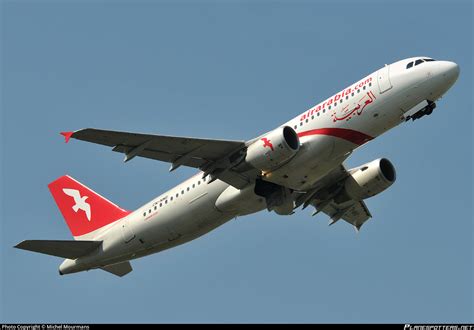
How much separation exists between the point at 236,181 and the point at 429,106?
32.1ft

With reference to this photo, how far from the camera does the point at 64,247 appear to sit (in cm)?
5081

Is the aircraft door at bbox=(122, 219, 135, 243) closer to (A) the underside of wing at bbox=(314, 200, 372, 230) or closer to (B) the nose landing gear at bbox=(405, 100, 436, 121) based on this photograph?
(A) the underside of wing at bbox=(314, 200, 372, 230)

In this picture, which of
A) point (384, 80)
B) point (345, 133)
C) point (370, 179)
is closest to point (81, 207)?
point (370, 179)

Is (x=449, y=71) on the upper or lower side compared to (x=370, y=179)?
upper

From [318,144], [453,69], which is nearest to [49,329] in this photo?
[318,144]

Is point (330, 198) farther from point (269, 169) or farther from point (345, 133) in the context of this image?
point (345, 133)

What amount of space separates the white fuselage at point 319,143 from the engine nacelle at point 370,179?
4.22 metres

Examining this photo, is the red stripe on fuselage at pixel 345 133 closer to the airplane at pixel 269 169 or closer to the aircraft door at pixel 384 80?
the airplane at pixel 269 169

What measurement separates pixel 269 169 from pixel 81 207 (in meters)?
14.5

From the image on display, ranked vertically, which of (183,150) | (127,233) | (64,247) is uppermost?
(183,150)

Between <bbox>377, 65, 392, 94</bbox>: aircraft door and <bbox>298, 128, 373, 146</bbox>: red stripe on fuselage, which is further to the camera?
<bbox>298, 128, 373, 146</bbox>: red stripe on fuselage

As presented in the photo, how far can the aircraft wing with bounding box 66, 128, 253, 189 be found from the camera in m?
44.1

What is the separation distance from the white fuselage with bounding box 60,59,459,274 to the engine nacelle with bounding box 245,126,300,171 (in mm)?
720

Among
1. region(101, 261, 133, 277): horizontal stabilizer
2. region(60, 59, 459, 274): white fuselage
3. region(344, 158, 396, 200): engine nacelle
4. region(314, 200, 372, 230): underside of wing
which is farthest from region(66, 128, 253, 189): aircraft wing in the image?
region(101, 261, 133, 277): horizontal stabilizer
